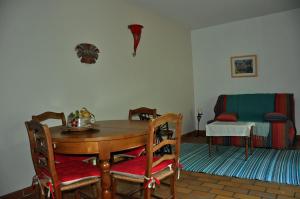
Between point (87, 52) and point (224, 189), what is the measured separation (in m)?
2.30

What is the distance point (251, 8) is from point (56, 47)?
3.48m

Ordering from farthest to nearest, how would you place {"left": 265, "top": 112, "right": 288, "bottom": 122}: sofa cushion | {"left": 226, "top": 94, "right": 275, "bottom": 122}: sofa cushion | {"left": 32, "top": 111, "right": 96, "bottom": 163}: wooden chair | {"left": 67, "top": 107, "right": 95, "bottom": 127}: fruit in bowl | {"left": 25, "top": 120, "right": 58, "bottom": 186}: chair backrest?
{"left": 226, "top": 94, "right": 275, "bottom": 122}: sofa cushion < {"left": 265, "top": 112, "right": 288, "bottom": 122}: sofa cushion < {"left": 32, "top": 111, "right": 96, "bottom": 163}: wooden chair < {"left": 67, "top": 107, "right": 95, "bottom": 127}: fruit in bowl < {"left": 25, "top": 120, "right": 58, "bottom": 186}: chair backrest

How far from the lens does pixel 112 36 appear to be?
11.4 feet

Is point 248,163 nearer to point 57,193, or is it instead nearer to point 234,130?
point 234,130

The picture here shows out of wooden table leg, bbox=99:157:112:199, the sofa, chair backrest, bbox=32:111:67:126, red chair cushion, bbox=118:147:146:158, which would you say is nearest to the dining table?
wooden table leg, bbox=99:157:112:199

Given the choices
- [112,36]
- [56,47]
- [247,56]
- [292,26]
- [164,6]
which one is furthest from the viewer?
[247,56]

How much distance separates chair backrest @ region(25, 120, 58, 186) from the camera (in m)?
1.56

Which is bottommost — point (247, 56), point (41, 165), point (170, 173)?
point (170, 173)

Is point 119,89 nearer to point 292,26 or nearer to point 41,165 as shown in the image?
point 41,165

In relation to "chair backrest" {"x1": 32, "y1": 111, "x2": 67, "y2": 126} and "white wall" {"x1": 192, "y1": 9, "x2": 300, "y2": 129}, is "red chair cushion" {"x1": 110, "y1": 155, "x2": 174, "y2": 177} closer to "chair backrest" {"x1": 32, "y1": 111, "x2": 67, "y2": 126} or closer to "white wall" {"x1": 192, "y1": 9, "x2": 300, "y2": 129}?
"chair backrest" {"x1": 32, "y1": 111, "x2": 67, "y2": 126}

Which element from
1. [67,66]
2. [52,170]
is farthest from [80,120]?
[67,66]

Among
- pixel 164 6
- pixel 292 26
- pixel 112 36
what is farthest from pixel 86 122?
pixel 292 26

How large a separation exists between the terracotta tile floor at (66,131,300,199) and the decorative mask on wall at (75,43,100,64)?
1.59 m

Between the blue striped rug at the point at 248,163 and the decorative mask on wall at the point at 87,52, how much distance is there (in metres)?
1.94
